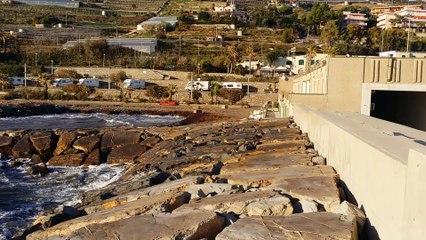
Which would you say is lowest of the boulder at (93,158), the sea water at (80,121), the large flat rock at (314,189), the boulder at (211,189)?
the sea water at (80,121)

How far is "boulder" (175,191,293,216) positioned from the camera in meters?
6.16

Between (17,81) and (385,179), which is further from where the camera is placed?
(17,81)

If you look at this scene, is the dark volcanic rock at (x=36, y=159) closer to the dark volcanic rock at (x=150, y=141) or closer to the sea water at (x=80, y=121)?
the dark volcanic rock at (x=150, y=141)

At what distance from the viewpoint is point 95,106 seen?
52406mm

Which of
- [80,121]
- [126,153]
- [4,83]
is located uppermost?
[4,83]

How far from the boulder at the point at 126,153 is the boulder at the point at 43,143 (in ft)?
10.1

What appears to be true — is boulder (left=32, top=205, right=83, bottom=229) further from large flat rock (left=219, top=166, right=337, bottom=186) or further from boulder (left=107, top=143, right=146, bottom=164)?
boulder (left=107, top=143, right=146, bottom=164)

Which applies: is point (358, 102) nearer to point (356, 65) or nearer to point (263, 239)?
point (356, 65)

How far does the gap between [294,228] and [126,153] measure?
1589 cm

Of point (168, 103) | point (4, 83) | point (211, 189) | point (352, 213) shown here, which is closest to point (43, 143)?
point (211, 189)

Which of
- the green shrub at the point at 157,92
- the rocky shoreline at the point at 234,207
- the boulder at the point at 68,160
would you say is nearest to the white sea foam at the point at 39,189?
the boulder at the point at 68,160

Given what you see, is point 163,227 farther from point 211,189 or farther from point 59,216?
point 59,216

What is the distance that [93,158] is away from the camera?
2034cm

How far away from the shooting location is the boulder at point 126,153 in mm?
20000
